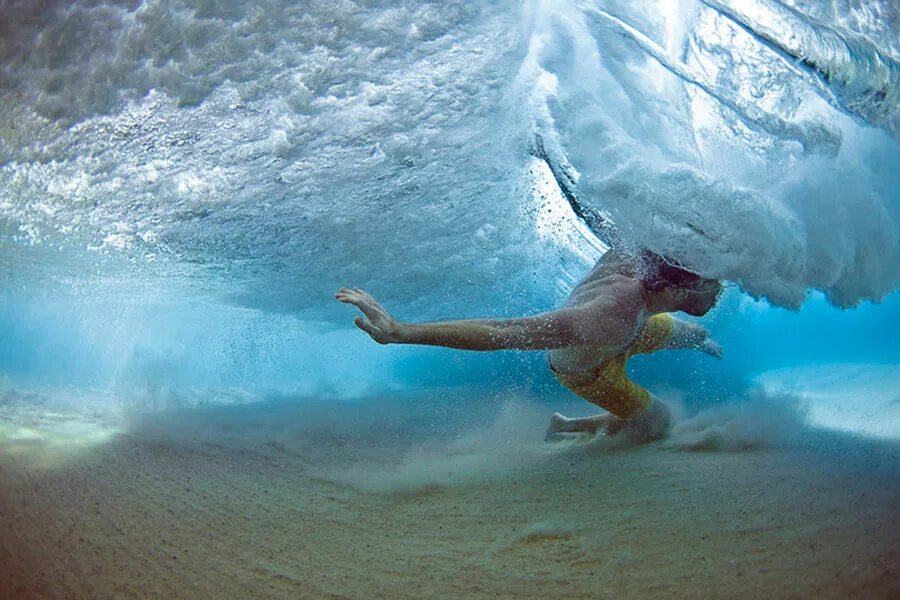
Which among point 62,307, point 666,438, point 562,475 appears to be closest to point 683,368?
point 666,438

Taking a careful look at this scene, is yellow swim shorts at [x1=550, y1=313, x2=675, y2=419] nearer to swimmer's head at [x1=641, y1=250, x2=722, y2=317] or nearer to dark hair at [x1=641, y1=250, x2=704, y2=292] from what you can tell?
swimmer's head at [x1=641, y1=250, x2=722, y2=317]

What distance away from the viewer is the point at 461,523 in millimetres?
4098

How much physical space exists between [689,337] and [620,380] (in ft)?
6.17

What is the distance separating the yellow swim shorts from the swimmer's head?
528mm

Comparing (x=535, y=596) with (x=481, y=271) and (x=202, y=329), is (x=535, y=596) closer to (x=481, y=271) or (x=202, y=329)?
(x=481, y=271)

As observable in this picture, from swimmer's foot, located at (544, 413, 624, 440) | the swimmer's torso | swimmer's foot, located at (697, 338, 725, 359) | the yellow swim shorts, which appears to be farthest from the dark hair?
swimmer's foot, located at (544, 413, 624, 440)

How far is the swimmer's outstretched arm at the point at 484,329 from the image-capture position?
4.11m

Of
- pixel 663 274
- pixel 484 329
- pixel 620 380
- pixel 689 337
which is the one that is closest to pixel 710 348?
pixel 689 337

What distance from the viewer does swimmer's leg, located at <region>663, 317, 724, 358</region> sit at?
6.99m

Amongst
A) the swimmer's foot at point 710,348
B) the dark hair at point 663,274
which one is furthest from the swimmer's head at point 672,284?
the swimmer's foot at point 710,348

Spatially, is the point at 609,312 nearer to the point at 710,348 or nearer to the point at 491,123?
the point at 710,348

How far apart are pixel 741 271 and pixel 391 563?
5.10 metres

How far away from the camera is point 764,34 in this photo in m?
4.70

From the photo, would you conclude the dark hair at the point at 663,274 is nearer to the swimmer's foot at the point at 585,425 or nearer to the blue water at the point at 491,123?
the blue water at the point at 491,123
